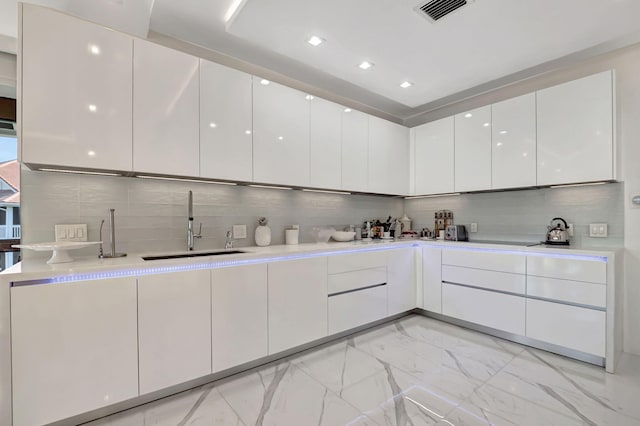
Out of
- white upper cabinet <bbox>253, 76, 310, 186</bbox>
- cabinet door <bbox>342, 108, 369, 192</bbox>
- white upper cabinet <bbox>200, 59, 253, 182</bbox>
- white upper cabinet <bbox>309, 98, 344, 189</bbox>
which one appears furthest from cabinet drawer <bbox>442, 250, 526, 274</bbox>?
white upper cabinet <bbox>200, 59, 253, 182</bbox>

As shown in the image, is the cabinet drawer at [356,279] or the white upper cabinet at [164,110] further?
the cabinet drawer at [356,279]

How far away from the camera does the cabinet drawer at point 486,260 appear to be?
2693 millimetres

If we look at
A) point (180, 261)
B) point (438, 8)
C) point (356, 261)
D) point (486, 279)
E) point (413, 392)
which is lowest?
point (413, 392)

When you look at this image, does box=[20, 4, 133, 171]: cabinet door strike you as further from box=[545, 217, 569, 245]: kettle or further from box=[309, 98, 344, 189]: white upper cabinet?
box=[545, 217, 569, 245]: kettle

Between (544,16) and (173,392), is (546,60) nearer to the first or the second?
(544,16)

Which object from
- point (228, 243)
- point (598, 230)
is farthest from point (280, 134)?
point (598, 230)

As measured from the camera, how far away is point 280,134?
2.69 metres

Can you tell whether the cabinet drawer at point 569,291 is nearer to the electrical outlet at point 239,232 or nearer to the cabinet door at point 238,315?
the cabinet door at point 238,315

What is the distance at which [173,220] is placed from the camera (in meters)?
2.41

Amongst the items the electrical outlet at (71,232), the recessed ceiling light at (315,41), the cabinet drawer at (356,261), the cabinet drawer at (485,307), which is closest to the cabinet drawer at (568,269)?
the cabinet drawer at (485,307)

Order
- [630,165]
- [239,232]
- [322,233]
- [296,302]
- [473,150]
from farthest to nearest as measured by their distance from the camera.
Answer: [322,233]
[473,150]
[239,232]
[630,165]
[296,302]

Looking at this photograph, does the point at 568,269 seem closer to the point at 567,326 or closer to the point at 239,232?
the point at 567,326

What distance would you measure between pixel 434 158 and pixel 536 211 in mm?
1249

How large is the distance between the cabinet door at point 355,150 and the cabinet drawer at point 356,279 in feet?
3.13
